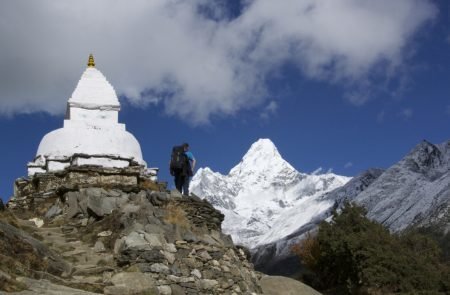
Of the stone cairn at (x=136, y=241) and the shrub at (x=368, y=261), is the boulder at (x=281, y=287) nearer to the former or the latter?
the stone cairn at (x=136, y=241)

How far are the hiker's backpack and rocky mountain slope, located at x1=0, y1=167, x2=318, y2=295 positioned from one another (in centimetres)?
116

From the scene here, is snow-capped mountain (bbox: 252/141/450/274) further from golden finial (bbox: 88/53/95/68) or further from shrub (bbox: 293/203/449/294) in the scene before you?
golden finial (bbox: 88/53/95/68)

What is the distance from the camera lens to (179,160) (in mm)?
20688

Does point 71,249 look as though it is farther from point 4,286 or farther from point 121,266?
point 4,286

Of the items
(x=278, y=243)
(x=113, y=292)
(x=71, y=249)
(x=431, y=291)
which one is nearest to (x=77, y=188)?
(x=71, y=249)

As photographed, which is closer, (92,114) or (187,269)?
(187,269)

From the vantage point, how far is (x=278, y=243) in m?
124

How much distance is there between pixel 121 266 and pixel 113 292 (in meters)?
1.53

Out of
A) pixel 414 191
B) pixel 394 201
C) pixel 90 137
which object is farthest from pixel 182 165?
pixel 414 191

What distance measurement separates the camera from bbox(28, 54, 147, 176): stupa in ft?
82.1

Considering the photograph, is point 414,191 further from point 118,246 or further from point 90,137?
point 118,246

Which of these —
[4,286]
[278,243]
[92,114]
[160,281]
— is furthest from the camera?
[278,243]

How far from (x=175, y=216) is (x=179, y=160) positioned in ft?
9.53

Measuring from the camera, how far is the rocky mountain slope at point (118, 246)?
13.7 m
